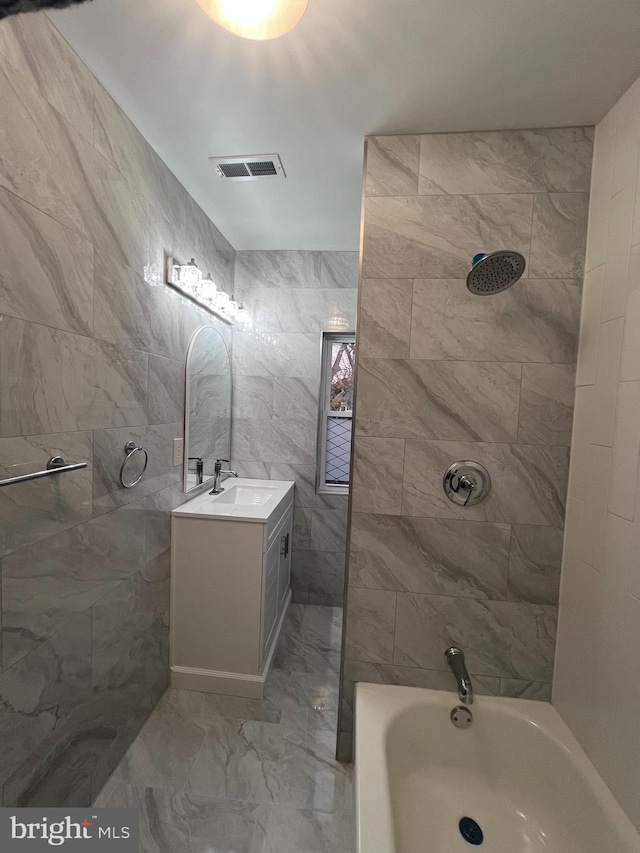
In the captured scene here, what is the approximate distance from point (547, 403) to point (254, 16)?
1.43 meters

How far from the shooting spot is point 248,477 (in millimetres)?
2826

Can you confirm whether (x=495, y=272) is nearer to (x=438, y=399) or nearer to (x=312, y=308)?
(x=438, y=399)

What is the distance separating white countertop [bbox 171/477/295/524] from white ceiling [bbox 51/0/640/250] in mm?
1609

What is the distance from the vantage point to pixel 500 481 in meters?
1.49

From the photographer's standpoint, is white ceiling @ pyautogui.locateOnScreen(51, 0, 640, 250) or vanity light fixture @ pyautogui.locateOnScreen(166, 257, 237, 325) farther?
vanity light fixture @ pyautogui.locateOnScreen(166, 257, 237, 325)

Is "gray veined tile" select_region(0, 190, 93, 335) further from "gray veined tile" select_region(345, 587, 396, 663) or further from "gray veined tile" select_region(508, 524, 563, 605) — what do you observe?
"gray veined tile" select_region(508, 524, 563, 605)

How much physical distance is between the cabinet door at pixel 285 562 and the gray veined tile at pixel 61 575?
3.13 ft

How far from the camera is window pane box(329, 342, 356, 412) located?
Answer: 9.30 ft

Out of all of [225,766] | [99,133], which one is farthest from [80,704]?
[99,133]

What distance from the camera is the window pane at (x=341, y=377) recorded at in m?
2.84

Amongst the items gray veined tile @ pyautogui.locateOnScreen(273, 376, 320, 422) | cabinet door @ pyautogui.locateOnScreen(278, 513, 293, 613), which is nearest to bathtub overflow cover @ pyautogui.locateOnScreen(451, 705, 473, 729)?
cabinet door @ pyautogui.locateOnScreen(278, 513, 293, 613)

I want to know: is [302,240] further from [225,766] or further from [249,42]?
[225,766]

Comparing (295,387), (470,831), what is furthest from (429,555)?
(295,387)

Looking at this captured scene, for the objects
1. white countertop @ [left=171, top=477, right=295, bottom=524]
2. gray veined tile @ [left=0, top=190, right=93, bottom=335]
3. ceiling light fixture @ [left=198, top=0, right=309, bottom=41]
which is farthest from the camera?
white countertop @ [left=171, top=477, right=295, bottom=524]
